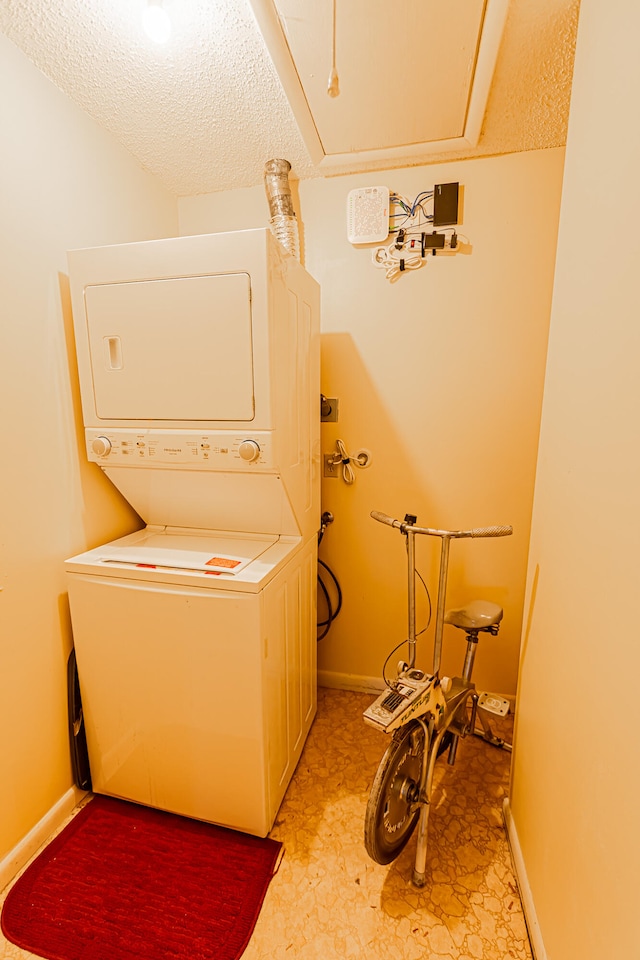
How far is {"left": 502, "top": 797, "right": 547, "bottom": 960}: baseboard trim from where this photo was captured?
114cm

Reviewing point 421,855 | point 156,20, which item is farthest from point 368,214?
point 421,855

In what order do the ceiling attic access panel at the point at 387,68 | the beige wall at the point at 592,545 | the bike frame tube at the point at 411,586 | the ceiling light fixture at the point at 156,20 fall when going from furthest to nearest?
the bike frame tube at the point at 411,586 → the ceiling attic access panel at the point at 387,68 → the ceiling light fixture at the point at 156,20 → the beige wall at the point at 592,545

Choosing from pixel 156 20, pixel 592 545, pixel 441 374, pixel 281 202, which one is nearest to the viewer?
pixel 592 545

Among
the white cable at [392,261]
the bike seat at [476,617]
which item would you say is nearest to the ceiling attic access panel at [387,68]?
the white cable at [392,261]

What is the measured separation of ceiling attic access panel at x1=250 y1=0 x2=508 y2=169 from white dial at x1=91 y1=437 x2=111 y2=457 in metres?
1.33

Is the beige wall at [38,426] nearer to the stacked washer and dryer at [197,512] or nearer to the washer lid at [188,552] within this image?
the stacked washer and dryer at [197,512]

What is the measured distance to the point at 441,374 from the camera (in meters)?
1.98

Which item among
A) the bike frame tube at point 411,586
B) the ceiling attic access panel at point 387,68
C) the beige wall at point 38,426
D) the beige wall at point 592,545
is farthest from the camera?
the bike frame tube at point 411,586

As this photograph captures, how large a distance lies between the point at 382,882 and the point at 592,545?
1.30 metres

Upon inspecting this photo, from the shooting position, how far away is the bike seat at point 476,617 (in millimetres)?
1704

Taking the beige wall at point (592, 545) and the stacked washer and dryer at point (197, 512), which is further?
the stacked washer and dryer at point (197, 512)

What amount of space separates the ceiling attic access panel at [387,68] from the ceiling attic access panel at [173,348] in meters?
0.73

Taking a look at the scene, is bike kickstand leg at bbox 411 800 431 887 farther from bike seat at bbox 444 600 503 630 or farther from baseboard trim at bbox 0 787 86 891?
baseboard trim at bbox 0 787 86 891

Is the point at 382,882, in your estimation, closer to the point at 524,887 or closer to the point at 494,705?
the point at 524,887
